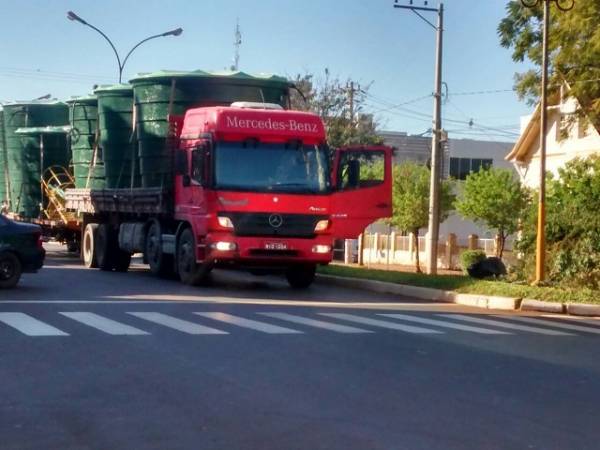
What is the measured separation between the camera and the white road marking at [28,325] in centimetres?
1397

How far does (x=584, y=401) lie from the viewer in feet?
34.1

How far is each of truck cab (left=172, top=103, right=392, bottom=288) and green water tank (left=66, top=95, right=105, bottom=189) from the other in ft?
23.3

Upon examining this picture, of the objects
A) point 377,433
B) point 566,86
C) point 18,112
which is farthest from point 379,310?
point 18,112

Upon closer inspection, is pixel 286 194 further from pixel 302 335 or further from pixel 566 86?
pixel 566 86

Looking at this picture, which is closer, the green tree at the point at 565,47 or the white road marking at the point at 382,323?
the white road marking at the point at 382,323

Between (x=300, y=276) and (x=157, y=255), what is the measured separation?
3320 millimetres

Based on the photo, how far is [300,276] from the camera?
24578 millimetres

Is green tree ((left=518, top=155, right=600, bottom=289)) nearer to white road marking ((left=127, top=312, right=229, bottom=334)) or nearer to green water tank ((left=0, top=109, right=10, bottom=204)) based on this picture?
white road marking ((left=127, top=312, right=229, bottom=334))

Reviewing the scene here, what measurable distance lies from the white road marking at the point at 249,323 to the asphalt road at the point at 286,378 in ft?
0.09

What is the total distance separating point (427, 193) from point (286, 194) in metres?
26.2

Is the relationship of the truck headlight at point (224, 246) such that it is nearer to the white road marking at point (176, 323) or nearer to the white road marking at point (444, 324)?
the white road marking at point (444, 324)

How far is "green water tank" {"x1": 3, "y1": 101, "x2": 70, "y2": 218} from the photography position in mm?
34094

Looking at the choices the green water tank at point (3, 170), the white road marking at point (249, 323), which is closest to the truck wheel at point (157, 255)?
the white road marking at point (249, 323)

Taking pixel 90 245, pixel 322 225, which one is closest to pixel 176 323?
pixel 322 225
